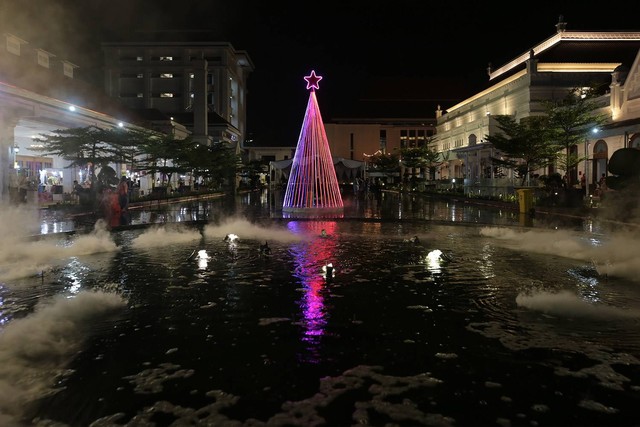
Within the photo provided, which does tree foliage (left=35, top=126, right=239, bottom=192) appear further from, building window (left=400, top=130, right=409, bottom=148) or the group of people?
building window (left=400, top=130, right=409, bottom=148)

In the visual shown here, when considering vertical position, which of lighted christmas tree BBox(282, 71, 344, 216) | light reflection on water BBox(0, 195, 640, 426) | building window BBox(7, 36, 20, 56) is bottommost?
light reflection on water BBox(0, 195, 640, 426)

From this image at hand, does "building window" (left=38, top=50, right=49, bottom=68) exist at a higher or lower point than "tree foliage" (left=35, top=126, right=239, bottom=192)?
higher

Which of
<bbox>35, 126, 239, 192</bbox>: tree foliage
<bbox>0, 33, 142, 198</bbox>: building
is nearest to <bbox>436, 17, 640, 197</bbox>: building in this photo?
<bbox>35, 126, 239, 192</bbox>: tree foliage

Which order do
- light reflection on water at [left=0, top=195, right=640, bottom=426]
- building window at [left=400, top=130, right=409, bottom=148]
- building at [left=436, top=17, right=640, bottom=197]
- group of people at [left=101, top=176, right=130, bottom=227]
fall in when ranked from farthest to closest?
building window at [left=400, top=130, right=409, bottom=148] → building at [left=436, top=17, right=640, bottom=197] → group of people at [left=101, top=176, right=130, bottom=227] → light reflection on water at [left=0, top=195, right=640, bottom=426]

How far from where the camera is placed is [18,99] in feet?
84.5

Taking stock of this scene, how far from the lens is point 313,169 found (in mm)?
28422

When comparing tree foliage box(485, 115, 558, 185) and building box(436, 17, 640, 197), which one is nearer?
building box(436, 17, 640, 197)

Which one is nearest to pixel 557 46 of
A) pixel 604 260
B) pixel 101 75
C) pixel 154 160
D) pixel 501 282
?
pixel 154 160

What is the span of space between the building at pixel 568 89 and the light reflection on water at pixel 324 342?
27552 millimetres

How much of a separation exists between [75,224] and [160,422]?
59.7ft

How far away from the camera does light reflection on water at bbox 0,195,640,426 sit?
4621mm

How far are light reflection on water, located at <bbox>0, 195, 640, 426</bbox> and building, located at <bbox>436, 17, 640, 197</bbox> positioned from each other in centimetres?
2755

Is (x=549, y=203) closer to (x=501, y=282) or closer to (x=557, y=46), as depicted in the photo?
(x=501, y=282)

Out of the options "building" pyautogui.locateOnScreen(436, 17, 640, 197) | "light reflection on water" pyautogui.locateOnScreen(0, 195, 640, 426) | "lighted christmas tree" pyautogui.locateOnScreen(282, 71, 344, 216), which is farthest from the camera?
"building" pyautogui.locateOnScreen(436, 17, 640, 197)
